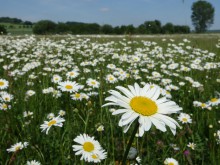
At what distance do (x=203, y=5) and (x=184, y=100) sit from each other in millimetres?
75335

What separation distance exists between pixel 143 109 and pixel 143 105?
5cm

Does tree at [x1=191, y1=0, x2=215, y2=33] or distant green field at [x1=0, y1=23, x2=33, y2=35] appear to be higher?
tree at [x1=191, y1=0, x2=215, y2=33]

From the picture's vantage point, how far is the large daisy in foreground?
3.60 ft

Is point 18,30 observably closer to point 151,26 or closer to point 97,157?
point 151,26

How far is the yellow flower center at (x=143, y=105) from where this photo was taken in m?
1.19

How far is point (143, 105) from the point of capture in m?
1.25

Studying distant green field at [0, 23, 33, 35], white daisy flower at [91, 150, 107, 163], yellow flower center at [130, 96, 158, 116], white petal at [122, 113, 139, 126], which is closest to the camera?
white petal at [122, 113, 139, 126]

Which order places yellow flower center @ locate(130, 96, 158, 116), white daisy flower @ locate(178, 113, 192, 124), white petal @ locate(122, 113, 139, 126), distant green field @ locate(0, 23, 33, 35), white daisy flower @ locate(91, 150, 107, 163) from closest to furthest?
1. white petal @ locate(122, 113, 139, 126)
2. yellow flower center @ locate(130, 96, 158, 116)
3. white daisy flower @ locate(91, 150, 107, 163)
4. white daisy flower @ locate(178, 113, 192, 124)
5. distant green field @ locate(0, 23, 33, 35)

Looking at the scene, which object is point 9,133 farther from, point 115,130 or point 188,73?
point 188,73

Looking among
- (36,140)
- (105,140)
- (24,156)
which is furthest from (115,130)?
A: (24,156)

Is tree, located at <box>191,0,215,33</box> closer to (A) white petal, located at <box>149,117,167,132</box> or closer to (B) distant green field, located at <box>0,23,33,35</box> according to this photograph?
(B) distant green field, located at <box>0,23,33,35</box>

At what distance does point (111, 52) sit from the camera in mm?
7535

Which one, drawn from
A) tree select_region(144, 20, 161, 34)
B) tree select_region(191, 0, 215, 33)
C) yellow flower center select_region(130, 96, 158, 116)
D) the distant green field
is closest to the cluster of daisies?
tree select_region(144, 20, 161, 34)

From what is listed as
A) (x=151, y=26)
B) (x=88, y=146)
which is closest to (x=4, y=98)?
(x=88, y=146)
